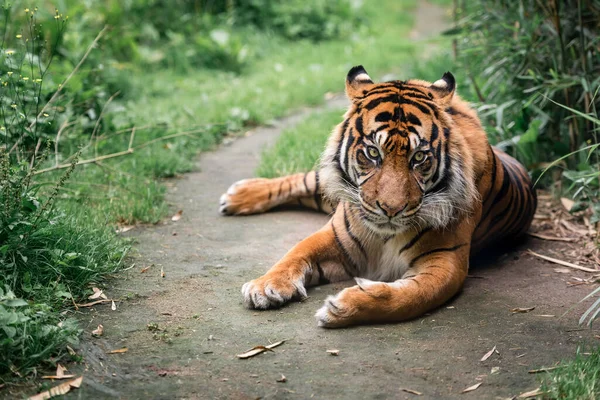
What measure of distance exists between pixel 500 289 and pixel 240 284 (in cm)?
144

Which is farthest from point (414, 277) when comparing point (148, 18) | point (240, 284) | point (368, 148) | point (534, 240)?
point (148, 18)

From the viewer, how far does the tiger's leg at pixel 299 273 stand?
385cm

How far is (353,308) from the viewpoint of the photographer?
362cm

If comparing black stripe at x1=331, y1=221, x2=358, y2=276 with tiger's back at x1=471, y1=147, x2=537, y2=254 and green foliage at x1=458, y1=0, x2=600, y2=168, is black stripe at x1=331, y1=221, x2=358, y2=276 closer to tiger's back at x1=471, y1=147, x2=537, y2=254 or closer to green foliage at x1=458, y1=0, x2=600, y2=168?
tiger's back at x1=471, y1=147, x2=537, y2=254

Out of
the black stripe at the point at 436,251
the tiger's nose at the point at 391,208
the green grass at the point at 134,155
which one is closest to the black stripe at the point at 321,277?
the black stripe at the point at 436,251

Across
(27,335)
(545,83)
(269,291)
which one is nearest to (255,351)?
(269,291)

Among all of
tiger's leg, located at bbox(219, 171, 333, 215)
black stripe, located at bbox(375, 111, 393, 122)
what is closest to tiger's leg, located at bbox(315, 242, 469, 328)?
black stripe, located at bbox(375, 111, 393, 122)

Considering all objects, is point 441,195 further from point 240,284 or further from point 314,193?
point 314,193

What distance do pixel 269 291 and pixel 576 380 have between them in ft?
5.04

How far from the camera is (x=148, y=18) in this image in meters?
11.0

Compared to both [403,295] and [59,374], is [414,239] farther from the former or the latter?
[59,374]

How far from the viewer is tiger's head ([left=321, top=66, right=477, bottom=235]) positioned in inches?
150

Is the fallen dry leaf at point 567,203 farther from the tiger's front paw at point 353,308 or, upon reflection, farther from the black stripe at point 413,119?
the tiger's front paw at point 353,308

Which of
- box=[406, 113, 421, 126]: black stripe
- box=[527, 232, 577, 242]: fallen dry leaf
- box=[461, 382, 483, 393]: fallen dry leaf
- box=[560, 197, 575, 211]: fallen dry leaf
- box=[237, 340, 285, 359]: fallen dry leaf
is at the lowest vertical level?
box=[527, 232, 577, 242]: fallen dry leaf
